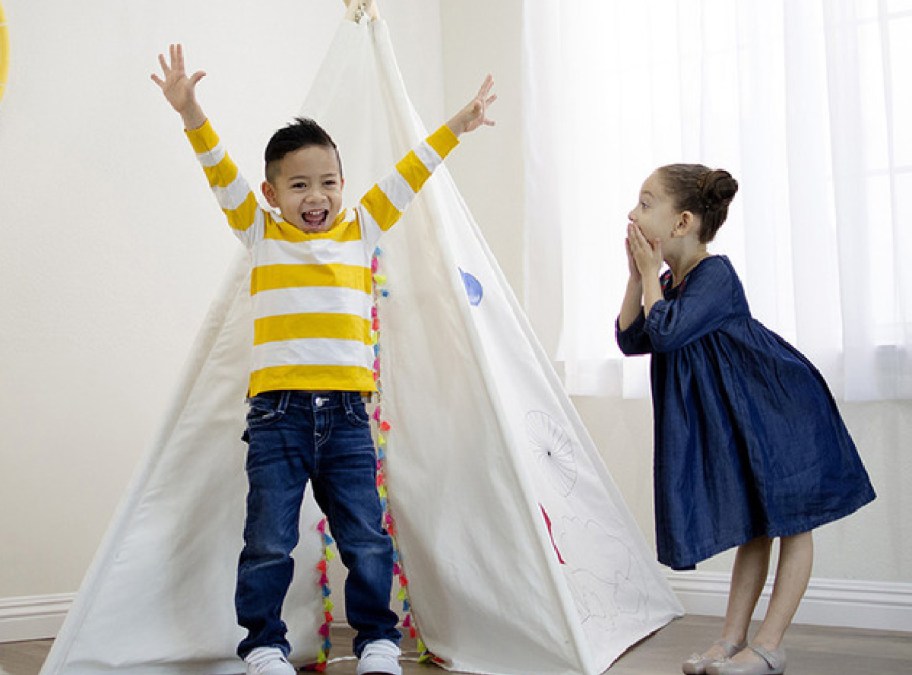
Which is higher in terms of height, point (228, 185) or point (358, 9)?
point (358, 9)

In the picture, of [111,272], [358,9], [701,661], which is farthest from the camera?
[111,272]

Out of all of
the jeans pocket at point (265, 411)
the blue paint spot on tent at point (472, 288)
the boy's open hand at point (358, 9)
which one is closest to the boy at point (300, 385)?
the jeans pocket at point (265, 411)

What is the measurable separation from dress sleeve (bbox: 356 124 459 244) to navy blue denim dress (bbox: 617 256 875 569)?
0.50 m

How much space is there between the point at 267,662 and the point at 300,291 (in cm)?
64

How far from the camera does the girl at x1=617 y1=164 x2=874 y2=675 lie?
186 centimetres

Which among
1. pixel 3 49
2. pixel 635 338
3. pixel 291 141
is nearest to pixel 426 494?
pixel 635 338

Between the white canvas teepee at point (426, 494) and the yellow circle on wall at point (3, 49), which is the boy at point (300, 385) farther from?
the yellow circle on wall at point (3, 49)

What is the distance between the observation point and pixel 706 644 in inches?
85.1

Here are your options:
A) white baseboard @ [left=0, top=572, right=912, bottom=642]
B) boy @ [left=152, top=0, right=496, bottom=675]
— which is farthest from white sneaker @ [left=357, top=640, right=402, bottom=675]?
white baseboard @ [left=0, top=572, right=912, bottom=642]

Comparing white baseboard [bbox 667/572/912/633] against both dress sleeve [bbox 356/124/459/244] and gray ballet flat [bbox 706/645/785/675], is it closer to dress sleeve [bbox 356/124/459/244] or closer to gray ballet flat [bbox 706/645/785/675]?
gray ballet flat [bbox 706/645/785/675]

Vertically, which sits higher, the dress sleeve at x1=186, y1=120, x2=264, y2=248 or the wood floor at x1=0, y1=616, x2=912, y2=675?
the dress sleeve at x1=186, y1=120, x2=264, y2=248

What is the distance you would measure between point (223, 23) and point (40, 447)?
124 centimetres

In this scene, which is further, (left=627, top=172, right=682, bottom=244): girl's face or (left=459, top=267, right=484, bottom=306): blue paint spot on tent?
(left=459, top=267, right=484, bottom=306): blue paint spot on tent

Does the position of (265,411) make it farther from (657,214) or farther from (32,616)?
(32,616)
